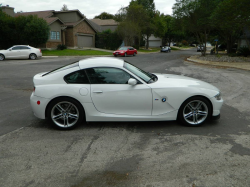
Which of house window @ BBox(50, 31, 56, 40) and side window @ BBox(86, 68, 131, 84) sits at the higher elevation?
house window @ BBox(50, 31, 56, 40)

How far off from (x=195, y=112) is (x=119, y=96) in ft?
5.43

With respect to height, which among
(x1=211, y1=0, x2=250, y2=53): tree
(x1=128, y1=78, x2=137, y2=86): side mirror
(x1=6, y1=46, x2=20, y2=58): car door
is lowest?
(x1=6, y1=46, x2=20, y2=58): car door

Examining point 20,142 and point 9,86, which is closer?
point 20,142

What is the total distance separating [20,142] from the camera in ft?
14.3

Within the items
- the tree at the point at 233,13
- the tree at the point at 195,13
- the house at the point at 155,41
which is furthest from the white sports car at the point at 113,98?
the house at the point at 155,41

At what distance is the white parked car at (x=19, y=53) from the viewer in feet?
75.5

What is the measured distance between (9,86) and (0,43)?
1046 inches

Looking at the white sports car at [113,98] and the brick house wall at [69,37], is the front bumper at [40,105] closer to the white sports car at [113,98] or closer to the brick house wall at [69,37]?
the white sports car at [113,98]

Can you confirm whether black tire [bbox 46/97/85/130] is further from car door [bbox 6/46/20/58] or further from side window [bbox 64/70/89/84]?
car door [bbox 6/46/20/58]

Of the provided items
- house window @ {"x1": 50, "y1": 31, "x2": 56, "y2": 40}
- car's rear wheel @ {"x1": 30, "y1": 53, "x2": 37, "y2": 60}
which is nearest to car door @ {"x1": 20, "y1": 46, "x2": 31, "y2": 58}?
car's rear wheel @ {"x1": 30, "y1": 53, "x2": 37, "y2": 60}

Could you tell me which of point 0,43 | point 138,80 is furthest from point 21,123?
point 0,43

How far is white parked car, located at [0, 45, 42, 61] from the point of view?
75.5ft

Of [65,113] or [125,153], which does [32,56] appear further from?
[125,153]

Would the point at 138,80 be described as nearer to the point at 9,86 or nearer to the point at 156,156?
the point at 156,156
